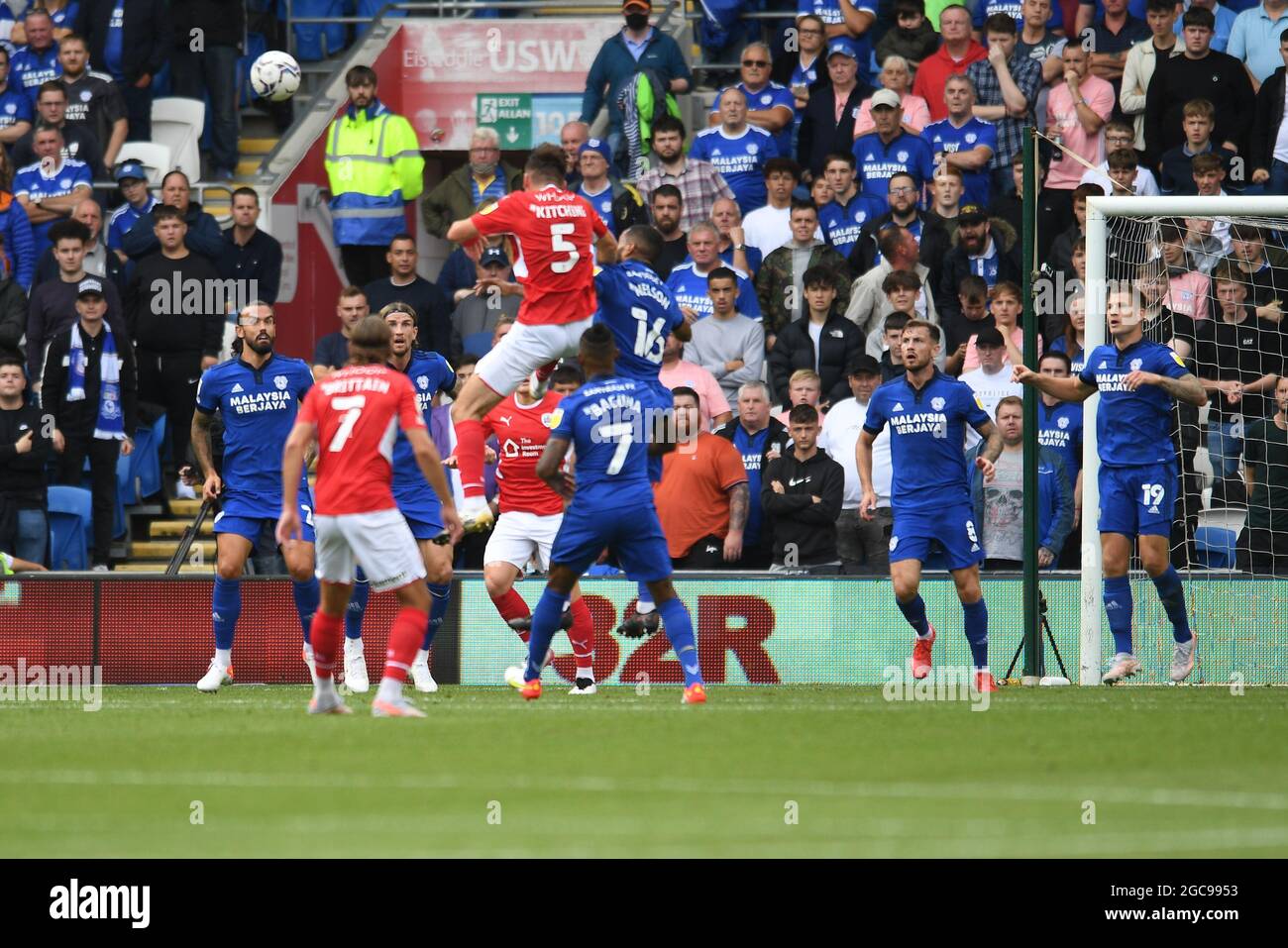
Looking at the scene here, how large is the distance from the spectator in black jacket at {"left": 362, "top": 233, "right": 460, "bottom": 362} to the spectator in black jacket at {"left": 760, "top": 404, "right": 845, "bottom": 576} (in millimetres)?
4388

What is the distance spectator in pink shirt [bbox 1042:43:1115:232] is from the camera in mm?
19828

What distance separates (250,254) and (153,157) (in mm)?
2927

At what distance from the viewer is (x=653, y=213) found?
20.2 meters

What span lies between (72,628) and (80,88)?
792 cm

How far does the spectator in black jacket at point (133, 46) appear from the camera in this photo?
2314cm

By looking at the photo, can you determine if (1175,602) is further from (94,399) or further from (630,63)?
(94,399)

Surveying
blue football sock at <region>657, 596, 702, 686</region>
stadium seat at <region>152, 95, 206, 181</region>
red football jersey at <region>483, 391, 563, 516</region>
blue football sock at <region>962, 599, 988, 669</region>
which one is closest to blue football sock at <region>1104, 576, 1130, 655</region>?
A: blue football sock at <region>962, 599, 988, 669</region>

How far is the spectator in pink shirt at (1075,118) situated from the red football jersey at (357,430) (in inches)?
397

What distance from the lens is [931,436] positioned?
15.2 metres

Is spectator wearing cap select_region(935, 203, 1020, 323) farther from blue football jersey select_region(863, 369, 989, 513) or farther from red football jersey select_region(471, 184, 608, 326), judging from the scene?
red football jersey select_region(471, 184, 608, 326)

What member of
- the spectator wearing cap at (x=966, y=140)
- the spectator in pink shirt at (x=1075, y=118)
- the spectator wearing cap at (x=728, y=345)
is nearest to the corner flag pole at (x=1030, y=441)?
the spectator wearing cap at (x=728, y=345)

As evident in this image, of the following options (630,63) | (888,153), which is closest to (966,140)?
(888,153)

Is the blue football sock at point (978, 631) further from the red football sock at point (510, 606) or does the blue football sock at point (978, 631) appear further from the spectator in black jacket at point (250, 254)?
the spectator in black jacket at point (250, 254)

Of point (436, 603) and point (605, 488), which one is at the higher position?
point (605, 488)
